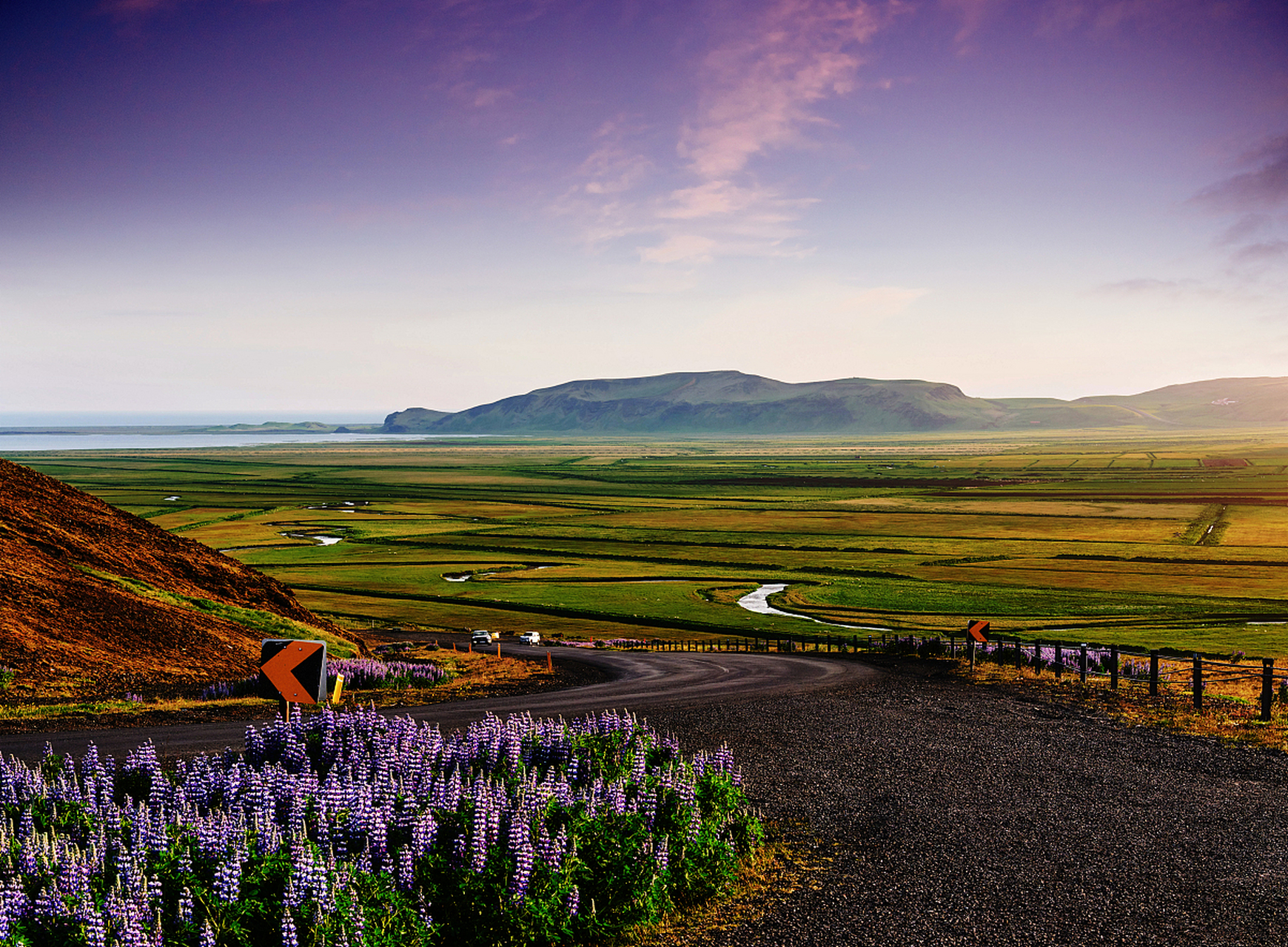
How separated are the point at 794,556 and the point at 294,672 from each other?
7534 cm

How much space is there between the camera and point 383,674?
26.9 meters

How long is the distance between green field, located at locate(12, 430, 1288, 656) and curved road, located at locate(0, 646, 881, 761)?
1588 centimetres

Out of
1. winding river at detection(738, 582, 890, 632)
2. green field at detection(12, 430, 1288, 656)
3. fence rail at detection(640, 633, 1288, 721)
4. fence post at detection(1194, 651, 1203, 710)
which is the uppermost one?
fence post at detection(1194, 651, 1203, 710)

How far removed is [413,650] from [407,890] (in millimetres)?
30907

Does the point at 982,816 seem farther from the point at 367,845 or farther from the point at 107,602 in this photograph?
the point at 107,602

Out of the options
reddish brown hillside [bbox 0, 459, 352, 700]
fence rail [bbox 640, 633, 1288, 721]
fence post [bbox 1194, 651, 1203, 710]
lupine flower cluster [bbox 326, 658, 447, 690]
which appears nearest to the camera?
fence post [bbox 1194, 651, 1203, 710]

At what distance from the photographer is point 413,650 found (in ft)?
125

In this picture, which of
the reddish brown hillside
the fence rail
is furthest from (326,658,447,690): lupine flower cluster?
the fence rail

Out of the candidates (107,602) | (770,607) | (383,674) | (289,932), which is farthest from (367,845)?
(770,607)

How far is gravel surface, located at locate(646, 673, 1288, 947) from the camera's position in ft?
31.1

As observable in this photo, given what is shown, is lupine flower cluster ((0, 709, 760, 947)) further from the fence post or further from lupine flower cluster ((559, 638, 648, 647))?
lupine flower cluster ((559, 638, 648, 647))

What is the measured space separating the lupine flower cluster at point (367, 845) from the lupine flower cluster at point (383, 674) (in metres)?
14.4

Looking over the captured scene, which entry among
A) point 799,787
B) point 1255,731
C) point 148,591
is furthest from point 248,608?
point 1255,731

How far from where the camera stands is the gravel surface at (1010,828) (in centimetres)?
947
